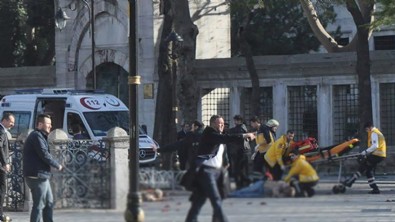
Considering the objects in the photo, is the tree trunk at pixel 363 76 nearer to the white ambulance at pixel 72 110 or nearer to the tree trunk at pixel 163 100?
the tree trunk at pixel 163 100

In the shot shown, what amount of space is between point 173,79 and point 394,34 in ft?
81.8

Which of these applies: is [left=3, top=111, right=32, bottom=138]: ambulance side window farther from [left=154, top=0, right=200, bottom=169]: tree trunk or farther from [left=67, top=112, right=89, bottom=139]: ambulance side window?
[left=154, top=0, right=200, bottom=169]: tree trunk

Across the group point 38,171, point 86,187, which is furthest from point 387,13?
point 86,187

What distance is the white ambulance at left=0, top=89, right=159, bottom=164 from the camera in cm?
2562

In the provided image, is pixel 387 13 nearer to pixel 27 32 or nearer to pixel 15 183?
pixel 15 183

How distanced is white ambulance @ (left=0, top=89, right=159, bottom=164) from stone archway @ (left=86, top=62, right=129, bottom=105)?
339 inches

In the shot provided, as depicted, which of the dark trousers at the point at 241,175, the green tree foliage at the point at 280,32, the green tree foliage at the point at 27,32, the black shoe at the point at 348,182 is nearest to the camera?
the dark trousers at the point at 241,175

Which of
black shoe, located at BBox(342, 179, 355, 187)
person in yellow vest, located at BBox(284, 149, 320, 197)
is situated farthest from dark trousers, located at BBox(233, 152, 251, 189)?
black shoe, located at BBox(342, 179, 355, 187)

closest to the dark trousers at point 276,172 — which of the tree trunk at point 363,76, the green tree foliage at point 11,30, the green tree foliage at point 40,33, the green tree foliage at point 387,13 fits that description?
the green tree foliage at point 387,13

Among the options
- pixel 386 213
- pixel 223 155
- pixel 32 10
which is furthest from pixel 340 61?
pixel 223 155

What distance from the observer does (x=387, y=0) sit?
21078 millimetres

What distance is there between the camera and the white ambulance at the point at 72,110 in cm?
2562

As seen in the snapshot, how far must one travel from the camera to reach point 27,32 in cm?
4475

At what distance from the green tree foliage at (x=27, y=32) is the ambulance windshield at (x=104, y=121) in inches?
691
